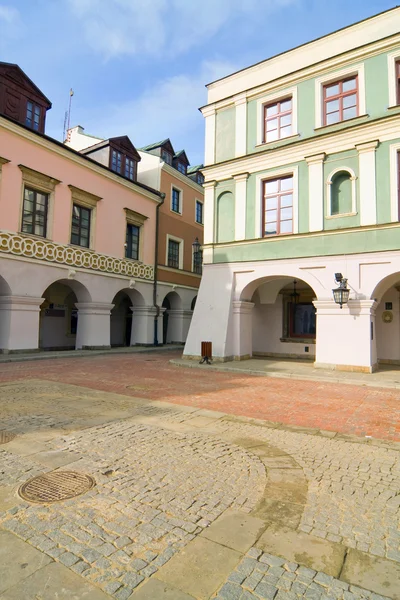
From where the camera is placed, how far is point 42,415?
599 cm

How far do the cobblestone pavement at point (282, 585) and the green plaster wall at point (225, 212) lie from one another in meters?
13.5

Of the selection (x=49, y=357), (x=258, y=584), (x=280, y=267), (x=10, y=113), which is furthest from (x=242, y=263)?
(x=258, y=584)

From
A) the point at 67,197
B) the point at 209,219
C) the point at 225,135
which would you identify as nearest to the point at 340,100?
the point at 225,135

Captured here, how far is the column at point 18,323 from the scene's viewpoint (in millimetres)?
14578

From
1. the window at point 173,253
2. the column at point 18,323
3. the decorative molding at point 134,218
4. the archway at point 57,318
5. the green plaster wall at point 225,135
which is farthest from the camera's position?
the window at point 173,253

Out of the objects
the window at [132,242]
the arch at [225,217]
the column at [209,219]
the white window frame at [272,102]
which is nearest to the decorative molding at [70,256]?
the window at [132,242]

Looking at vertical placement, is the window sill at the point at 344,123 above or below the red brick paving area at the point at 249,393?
above

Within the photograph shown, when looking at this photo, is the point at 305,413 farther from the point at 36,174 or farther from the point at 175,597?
the point at 36,174

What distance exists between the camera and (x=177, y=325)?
24.2 metres

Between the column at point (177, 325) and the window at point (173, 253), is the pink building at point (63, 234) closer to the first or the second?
the column at point (177, 325)

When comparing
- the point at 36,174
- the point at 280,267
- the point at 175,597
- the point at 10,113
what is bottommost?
the point at 175,597

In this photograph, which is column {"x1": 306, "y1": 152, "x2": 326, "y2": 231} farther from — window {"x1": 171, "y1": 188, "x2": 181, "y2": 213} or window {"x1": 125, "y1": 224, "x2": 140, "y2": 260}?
window {"x1": 171, "y1": 188, "x2": 181, "y2": 213}

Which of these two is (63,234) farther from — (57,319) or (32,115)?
(57,319)

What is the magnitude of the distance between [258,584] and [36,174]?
1704cm
